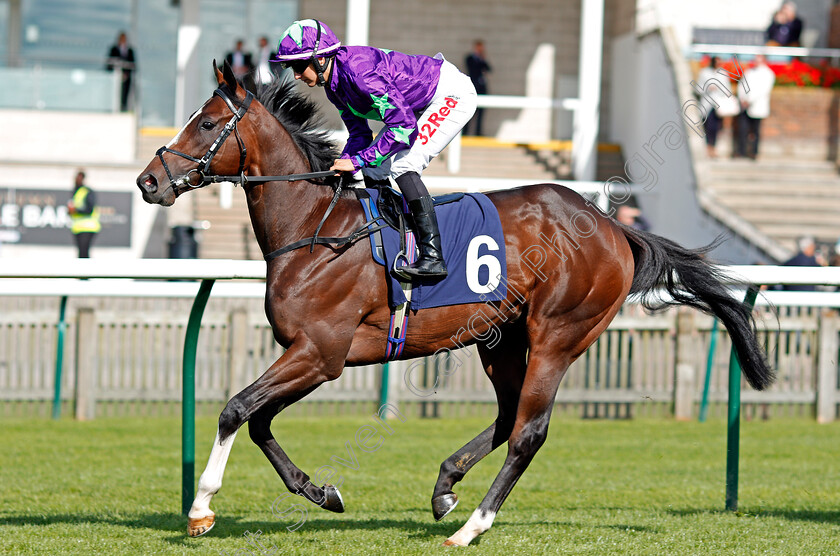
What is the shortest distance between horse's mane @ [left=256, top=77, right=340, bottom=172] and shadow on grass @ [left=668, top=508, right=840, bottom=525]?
7.86 ft

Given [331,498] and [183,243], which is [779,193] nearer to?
[183,243]

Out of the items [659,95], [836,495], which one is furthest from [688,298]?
[659,95]

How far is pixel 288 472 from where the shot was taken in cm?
415

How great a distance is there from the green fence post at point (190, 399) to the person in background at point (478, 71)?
13373mm

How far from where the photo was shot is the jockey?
4270mm

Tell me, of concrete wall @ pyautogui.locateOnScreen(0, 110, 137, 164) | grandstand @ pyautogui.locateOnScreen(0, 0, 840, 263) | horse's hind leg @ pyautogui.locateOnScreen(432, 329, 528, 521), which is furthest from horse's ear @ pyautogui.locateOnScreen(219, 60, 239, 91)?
concrete wall @ pyautogui.locateOnScreen(0, 110, 137, 164)

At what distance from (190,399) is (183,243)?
8910 millimetres

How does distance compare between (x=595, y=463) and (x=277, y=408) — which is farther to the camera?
(x=595, y=463)

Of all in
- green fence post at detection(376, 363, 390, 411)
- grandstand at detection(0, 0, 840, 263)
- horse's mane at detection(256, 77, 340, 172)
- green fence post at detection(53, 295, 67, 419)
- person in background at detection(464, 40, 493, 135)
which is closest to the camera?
horse's mane at detection(256, 77, 340, 172)

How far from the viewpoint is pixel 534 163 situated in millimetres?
16781

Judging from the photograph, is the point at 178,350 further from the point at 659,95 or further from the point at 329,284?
the point at 659,95

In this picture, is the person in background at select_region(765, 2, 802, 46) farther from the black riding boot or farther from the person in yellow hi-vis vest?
the black riding boot

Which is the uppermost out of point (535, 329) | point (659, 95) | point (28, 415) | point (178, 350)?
point (659, 95)

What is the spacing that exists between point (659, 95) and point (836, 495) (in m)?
11.0
